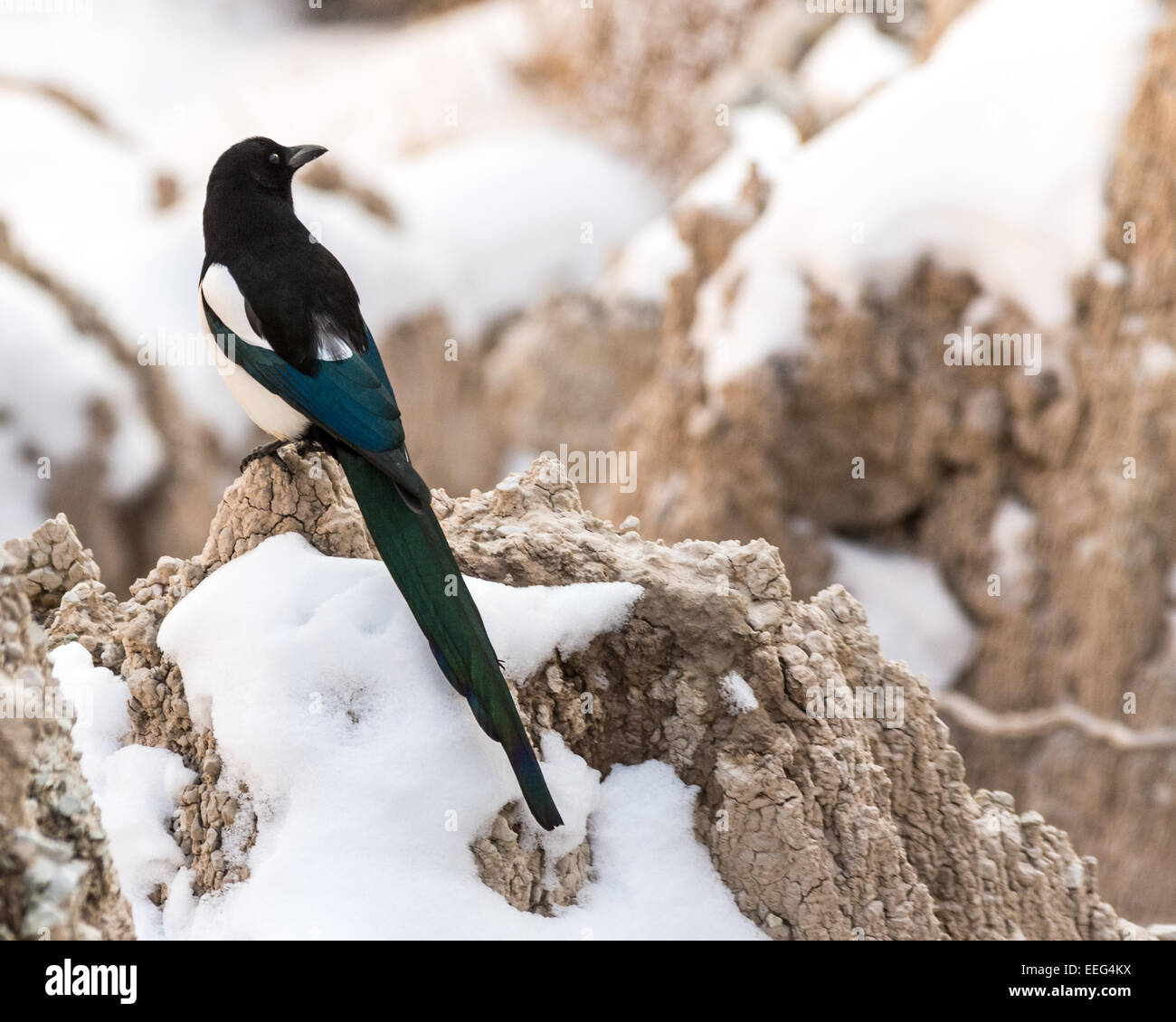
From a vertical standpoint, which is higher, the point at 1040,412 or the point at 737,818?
the point at 1040,412

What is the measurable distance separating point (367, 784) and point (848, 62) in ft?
38.3

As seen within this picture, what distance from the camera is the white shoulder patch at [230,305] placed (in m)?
4.07

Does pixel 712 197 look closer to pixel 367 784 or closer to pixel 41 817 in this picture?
pixel 367 784

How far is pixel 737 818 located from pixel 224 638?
1429mm

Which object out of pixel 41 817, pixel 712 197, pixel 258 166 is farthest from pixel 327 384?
pixel 712 197

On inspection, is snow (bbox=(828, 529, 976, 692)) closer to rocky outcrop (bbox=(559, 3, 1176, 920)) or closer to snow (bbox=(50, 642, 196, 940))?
rocky outcrop (bbox=(559, 3, 1176, 920))

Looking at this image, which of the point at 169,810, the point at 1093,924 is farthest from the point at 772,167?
the point at 169,810

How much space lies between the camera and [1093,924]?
4.42 m

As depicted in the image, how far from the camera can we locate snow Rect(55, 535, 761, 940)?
3205 millimetres

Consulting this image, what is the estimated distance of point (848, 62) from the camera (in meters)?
13.4

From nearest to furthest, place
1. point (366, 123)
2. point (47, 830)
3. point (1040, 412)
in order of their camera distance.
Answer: point (47, 830) < point (1040, 412) < point (366, 123)

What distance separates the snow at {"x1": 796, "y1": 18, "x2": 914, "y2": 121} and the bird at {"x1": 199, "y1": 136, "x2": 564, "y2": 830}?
337 inches

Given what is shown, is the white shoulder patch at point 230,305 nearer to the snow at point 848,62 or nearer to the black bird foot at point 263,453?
the black bird foot at point 263,453
